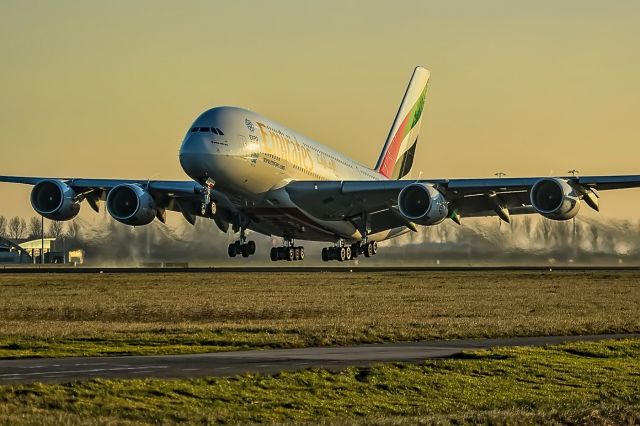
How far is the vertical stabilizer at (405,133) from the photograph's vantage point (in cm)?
8188

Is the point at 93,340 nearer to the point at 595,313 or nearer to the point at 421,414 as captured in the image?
the point at 421,414

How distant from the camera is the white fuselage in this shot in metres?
52.1

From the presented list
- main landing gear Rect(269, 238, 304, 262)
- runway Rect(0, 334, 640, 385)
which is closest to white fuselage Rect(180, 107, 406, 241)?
main landing gear Rect(269, 238, 304, 262)

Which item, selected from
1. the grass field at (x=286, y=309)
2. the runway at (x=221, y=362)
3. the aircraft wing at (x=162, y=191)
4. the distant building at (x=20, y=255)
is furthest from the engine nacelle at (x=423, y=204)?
the distant building at (x=20, y=255)

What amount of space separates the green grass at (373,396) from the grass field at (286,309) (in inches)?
299

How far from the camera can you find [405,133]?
85875mm

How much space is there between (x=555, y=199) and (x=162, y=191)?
18.7 metres

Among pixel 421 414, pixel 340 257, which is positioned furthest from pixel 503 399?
pixel 340 257

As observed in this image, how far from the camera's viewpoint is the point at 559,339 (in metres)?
35.6

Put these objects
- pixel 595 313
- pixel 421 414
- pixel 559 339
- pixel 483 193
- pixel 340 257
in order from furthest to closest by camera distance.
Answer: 1. pixel 340 257
2. pixel 483 193
3. pixel 595 313
4. pixel 559 339
5. pixel 421 414

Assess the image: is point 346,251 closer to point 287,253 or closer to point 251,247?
point 287,253

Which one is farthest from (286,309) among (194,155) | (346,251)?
(346,251)

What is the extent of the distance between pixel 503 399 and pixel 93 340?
13.7m

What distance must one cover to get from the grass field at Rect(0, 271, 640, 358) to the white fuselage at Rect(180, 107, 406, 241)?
11.8ft
